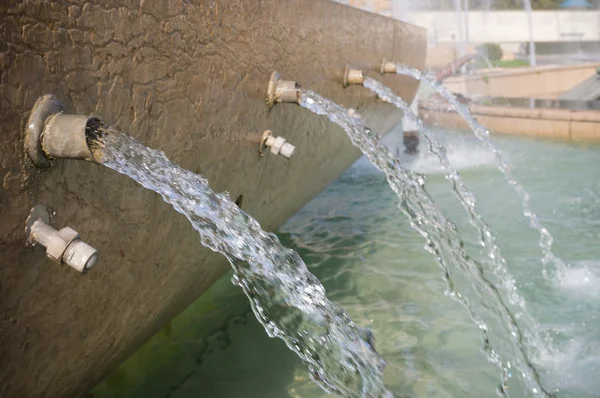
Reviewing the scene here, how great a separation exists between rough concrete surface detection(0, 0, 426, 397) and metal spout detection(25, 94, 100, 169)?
0.02 metres

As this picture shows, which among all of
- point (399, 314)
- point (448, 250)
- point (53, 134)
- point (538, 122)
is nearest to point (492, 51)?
point (538, 122)

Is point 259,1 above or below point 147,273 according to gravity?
above

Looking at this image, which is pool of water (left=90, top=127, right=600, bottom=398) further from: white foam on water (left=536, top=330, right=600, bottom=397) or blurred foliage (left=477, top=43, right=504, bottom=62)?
Answer: blurred foliage (left=477, top=43, right=504, bottom=62)

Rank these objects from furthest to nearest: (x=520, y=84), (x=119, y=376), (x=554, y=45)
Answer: (x=554, y=45) < (x=520, y=84) < (x=119, y=376)

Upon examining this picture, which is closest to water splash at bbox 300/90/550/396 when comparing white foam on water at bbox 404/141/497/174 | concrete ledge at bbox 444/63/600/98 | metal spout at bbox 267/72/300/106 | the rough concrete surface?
metal spout at bbox 267/72/300/106

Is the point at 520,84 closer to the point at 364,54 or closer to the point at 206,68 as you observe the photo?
the point at 364,54

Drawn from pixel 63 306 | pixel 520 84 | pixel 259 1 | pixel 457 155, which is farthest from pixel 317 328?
pixel 520 84

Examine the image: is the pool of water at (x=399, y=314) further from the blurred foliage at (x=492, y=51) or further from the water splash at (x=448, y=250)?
the blurred foliage at (x=492, y=51)

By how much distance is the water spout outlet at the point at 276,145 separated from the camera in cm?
264

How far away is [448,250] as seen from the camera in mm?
3561

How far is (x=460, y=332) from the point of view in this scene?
129 inches

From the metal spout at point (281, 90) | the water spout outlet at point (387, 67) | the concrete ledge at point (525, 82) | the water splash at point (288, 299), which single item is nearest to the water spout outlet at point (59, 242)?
the water splash at point (288, 299)

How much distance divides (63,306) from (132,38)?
69cm

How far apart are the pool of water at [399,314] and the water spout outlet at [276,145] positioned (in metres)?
0.95
